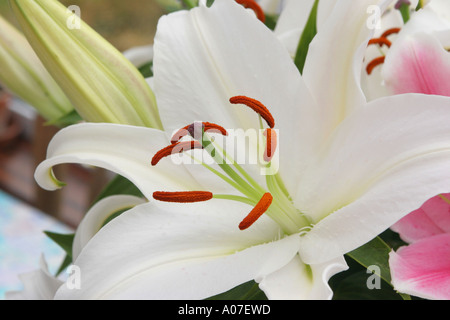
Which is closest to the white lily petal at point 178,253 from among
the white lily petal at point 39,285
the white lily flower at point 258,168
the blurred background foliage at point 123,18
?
the white lily flower at point 258,168

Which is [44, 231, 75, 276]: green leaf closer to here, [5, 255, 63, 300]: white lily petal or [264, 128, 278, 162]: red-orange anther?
[5, 255, 63, 300]: white lily petal

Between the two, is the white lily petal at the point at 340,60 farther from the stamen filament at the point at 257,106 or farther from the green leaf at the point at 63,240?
the green leaf at the point at 63,240

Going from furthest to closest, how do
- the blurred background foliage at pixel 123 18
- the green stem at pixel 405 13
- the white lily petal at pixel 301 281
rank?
the blurred background foliage at pixel 123 18 → the green stem at pixel 405 13 → the white lily petal at pixel 301 281

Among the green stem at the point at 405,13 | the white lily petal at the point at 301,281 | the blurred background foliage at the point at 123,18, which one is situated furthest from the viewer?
the blurred background foliage at the point at 123,18

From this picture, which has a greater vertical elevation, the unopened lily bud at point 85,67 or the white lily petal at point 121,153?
the unopened lily bud at point 85,67

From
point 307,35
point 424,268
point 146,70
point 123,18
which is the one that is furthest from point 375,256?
point 123,18

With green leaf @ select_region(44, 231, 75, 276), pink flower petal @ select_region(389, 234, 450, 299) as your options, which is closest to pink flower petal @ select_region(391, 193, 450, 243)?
pink flower petal @ select_region(389, 234, 450, 299)

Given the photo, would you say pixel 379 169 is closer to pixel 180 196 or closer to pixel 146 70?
pixel 180 196
